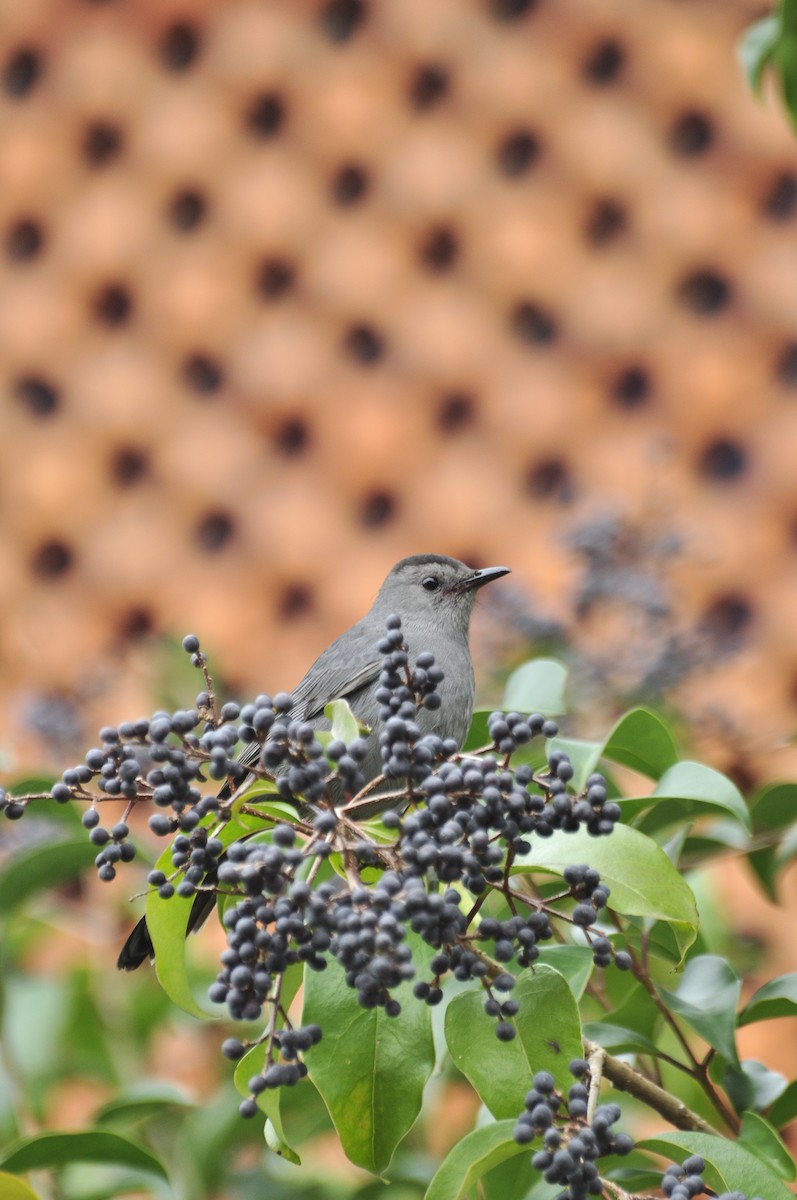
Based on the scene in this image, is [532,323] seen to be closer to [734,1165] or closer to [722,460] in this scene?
[722,460]

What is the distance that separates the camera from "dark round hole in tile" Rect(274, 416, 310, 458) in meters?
2.64

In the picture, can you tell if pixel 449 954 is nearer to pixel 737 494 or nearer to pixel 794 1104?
pixel 794 1104

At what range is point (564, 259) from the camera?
2.58 m

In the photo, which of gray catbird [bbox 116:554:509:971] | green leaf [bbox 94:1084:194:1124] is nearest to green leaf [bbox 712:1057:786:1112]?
gray catbird [bbox 116:554:509:971]

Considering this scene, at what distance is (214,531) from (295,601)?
213 mm

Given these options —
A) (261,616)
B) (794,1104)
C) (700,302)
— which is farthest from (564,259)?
(794,1104)

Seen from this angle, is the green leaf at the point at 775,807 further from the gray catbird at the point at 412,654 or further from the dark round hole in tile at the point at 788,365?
the dark round hole in tile at the point at 788,365

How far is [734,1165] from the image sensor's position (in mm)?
779

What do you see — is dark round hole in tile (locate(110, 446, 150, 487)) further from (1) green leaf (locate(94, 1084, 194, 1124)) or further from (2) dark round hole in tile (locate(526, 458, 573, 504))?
(1) green leaf (locate(94, 1084, 194, 1124))

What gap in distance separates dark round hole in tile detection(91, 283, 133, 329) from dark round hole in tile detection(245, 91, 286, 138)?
0.40 meters

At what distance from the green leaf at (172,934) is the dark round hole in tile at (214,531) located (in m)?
1.76

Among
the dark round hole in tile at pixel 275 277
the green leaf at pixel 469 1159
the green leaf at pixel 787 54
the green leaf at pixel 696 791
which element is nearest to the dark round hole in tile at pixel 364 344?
the dark round hole in tile at pixel 275 277

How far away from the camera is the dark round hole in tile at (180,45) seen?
2746 millimetres

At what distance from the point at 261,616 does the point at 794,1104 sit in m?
1.72
